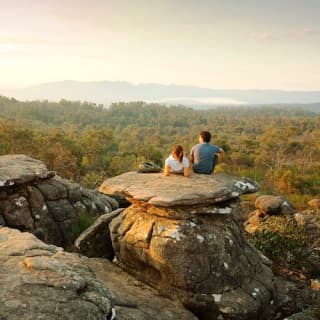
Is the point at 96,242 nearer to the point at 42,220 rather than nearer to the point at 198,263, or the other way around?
the point at 42,220

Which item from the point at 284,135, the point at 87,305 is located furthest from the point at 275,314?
the point at 284,135

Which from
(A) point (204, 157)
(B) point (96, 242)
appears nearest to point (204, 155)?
(A) point (204, 157)

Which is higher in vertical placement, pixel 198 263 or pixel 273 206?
pixel 198 263

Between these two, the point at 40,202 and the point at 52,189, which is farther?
the point at 52,189

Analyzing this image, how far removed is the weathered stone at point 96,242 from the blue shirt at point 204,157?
249 cm

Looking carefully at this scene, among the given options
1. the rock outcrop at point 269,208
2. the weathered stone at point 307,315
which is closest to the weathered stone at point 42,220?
the weathered stone at point 307,315

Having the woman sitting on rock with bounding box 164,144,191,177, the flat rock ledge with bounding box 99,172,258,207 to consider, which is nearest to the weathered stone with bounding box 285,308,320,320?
the flat rock ledge with bounding box 99,172,258,207

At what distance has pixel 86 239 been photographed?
31.0ft

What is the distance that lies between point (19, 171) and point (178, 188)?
12.9 ft

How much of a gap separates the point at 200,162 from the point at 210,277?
2.65 meters

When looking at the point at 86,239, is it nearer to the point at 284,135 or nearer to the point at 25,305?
the point at 25,305

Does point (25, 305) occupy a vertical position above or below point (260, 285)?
above

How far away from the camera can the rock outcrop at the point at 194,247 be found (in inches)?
305

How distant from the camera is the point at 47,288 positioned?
5.11 metres
